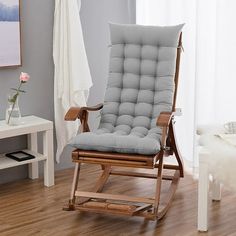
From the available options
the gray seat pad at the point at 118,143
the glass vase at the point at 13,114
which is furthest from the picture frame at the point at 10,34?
the gray seat pad at the point at 118,143

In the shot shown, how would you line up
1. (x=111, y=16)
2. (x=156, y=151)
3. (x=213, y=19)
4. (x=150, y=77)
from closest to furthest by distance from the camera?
(x=156, y=151) → (x=150, y=77) → (x=213, y=19) → (x=111, y=16)

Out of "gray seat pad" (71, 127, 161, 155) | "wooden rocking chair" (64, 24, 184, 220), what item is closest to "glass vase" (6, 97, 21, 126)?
"wooden rocking chair" (64, 24, 184, 220)

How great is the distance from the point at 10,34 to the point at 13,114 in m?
0.61

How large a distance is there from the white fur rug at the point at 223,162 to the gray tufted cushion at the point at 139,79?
24.9 inches

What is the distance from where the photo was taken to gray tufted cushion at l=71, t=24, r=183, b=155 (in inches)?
166

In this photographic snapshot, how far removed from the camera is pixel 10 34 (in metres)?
4.40

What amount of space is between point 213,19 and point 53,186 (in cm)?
183

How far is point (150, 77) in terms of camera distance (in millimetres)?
4309

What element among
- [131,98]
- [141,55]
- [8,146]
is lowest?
[8,146]

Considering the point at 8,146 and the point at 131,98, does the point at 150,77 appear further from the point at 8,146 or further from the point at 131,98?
the point at 8,146

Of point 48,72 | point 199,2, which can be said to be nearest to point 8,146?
point 48,72

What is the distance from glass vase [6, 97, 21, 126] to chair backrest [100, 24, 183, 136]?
620 mm

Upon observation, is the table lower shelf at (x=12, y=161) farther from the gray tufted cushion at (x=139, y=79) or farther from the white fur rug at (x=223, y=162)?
the white fur rug at (x=223, y=162)

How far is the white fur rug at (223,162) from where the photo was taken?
339 cm
